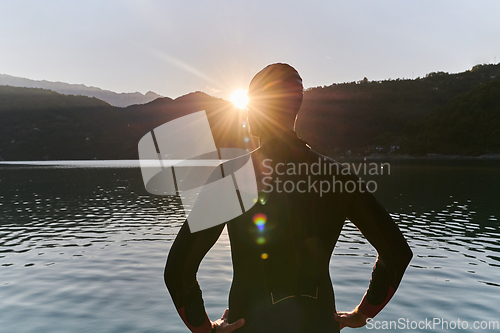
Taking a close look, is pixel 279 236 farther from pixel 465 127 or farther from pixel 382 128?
pixel 382 128

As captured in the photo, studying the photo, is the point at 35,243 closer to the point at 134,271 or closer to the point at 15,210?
the point at 134,271

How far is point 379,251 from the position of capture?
71.9 inches

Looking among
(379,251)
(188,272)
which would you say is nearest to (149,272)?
(188,272)

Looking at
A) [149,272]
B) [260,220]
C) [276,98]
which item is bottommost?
[149,272]

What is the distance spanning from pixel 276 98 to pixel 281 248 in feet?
2.24

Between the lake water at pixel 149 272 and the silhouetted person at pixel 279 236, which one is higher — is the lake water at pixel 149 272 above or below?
below

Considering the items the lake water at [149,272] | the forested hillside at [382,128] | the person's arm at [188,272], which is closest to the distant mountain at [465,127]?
the forested hillside at [382,128]

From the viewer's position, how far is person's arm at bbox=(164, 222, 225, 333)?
162 cm

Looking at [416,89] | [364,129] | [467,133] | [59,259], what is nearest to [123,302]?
[59,259]

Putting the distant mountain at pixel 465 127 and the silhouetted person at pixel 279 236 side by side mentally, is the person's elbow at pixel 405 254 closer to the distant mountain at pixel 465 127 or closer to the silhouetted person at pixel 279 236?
the silhouetted person at pixel 279 236

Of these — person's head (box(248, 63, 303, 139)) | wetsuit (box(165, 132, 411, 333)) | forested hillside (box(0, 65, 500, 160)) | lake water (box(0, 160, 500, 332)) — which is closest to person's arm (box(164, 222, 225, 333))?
wetsuit (box(165, 132, 411, 333))

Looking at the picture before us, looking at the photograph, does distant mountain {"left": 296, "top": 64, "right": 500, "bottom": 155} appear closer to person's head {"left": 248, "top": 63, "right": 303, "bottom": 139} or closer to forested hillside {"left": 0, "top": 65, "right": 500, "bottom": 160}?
forested hillside {"left": 0, "top": 65, "right": 500, "bottom": 160}

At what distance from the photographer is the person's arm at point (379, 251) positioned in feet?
5.76

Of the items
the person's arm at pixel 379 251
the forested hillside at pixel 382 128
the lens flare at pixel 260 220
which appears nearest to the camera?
the lens flare at pixel 260 220
